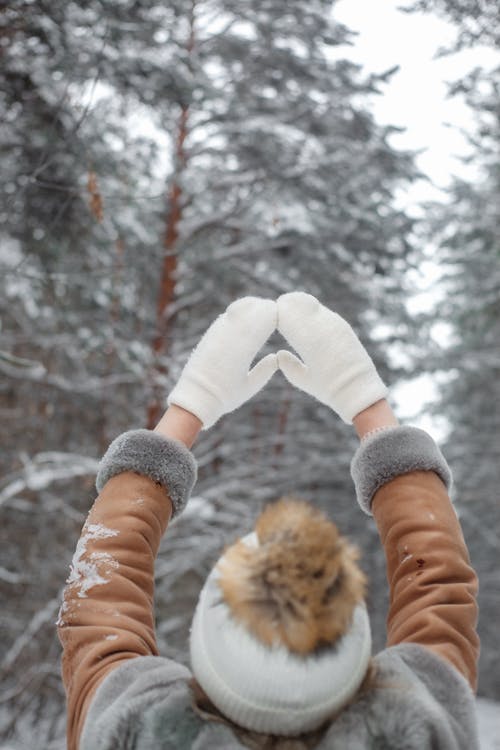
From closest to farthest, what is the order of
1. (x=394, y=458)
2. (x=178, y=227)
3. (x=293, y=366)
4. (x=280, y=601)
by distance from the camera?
1. (x=280, y=601)
2. (x=394, y=458)
3. (x=293, y=366)
4. (x=178, y=227)

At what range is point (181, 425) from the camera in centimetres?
166

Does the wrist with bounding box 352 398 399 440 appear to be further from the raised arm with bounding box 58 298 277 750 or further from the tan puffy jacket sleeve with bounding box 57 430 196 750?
the tan puffy jacket sleeve with bounding box 57 430 196 750

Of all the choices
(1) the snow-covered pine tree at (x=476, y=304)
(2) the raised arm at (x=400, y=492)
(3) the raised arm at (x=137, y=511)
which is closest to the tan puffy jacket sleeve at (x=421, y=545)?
(2) the raised arm at (x=400, y=492)

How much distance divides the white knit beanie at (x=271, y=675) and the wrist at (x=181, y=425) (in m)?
0.55

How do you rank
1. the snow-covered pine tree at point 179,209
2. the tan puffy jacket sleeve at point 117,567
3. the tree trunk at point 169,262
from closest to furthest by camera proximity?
the tan puffy jacket sleeve at point 117,567, the snow-covered pine tree at point 179,209, the tree trunk at point 169,262

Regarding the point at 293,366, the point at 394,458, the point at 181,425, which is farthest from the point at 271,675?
the point at 293,366

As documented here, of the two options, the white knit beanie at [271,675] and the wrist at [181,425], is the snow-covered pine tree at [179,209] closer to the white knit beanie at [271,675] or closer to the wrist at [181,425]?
the wrist at [181,425]

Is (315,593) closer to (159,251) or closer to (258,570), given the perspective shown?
(258,570)

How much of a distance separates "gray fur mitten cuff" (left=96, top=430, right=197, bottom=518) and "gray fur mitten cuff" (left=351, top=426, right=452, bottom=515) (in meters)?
0.39

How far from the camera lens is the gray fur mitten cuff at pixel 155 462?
1530mm

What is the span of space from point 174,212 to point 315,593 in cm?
647

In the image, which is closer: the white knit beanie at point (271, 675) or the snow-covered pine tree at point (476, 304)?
the white knit beanie at point (271, 675)

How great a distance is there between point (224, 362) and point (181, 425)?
179 millimetres

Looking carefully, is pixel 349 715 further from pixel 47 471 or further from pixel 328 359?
pixel 47 471
